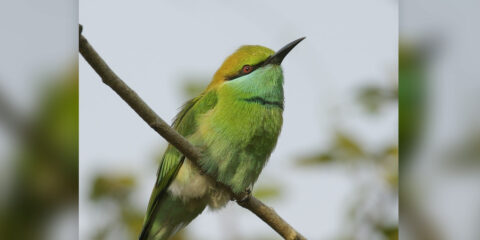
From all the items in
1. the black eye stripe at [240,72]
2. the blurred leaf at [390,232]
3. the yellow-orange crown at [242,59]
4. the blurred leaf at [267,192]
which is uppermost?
the yellow-orange crown at [242,59]

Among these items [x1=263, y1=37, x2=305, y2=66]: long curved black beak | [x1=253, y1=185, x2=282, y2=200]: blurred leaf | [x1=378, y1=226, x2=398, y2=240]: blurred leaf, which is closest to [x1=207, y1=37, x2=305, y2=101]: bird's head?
[x1=263, y1=37, x2=305, y2=66]: long curved black beak

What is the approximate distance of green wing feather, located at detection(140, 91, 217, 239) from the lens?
6.03ft

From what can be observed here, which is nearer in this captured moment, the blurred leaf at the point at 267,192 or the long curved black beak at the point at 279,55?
the blurred leaf at the point at 267,192

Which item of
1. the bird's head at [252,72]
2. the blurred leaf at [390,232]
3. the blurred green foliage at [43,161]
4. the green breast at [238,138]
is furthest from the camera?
the bird's head at [252,72]

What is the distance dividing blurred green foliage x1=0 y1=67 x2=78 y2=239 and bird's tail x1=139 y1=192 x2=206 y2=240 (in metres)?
0.46

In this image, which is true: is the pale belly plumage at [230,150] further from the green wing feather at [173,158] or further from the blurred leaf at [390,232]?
the blurred leaf at [390,232]

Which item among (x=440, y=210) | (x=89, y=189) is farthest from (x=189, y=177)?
(x=440, y=210)

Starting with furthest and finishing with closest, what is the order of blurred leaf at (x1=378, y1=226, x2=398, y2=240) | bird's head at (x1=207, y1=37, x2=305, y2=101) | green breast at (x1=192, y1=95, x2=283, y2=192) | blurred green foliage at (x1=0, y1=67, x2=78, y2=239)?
bird's head at (x1=207, y1=37, x2=305, y2=101), green breast at (x1=192, y1=95, x2=283, y2=192), blurred leaf at (x1=378, y1=226, x2=398, y2=240), blurred green foliage at (x1=0, y1=67, x2=78, y2=239)

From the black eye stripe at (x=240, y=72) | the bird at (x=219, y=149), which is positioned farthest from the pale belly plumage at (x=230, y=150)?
the black eye stripe at (x=240, y=72)

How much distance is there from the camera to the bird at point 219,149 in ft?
5.95

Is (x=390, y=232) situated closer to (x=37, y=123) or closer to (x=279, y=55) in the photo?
(x=279, y=55)

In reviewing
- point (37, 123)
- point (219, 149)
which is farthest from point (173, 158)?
point (37, 123)

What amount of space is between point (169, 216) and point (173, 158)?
171 millimetres

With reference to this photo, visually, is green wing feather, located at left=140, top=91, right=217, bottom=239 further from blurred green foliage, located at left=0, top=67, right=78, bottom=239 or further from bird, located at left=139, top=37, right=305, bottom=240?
blurred green foliage, located at left=0, top=67, right=78, bottom=239
